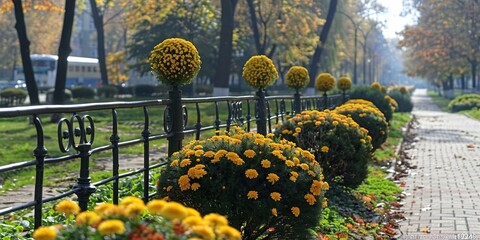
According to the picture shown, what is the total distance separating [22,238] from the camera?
580cm

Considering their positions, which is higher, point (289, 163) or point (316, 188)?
point (289, 163)

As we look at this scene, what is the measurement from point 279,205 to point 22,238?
2.07 meters

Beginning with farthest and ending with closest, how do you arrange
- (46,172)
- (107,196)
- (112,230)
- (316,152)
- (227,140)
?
(46,172)
(316,152)
(107,196)
(227,140)
(112,230)

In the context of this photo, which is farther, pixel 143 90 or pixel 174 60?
pixel 143 90

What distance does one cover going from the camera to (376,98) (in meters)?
23.8

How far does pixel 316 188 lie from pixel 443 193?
5.51 metres

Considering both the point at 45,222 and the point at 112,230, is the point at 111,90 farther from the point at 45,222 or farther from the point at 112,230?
the point at 112,230

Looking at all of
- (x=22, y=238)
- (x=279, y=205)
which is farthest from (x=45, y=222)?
(x=279, y=205)

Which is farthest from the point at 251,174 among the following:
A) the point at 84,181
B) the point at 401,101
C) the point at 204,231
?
the point at 401,101

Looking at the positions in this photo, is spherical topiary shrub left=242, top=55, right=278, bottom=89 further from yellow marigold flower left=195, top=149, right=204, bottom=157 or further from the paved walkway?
yellow marigold flower left=195, top=149, right=204, bottom=157

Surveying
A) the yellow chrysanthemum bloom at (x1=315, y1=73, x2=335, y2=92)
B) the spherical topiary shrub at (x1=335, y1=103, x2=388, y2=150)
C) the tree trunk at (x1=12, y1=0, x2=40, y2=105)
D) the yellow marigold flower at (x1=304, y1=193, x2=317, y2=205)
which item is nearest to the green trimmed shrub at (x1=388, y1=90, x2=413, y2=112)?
the yellow chrysanthemum bloom at (x1=315, y1=73, x2=335, y2=92)

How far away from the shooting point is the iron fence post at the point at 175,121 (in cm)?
729

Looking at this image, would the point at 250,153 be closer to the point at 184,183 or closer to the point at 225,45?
the point at 184,183

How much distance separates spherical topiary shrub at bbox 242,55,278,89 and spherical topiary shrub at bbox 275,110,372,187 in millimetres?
1873
